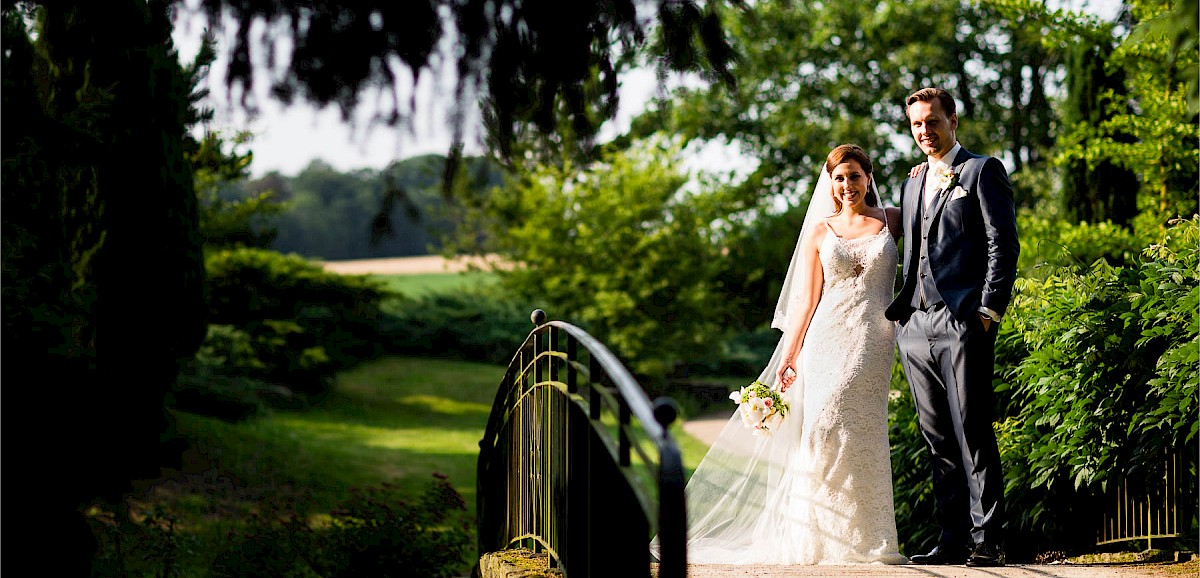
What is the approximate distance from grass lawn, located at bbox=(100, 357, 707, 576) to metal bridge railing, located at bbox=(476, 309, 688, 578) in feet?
11.1

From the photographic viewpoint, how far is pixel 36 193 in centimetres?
622

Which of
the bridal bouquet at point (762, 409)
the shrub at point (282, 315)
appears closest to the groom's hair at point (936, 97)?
the bridal bouquet at point (762, 409)

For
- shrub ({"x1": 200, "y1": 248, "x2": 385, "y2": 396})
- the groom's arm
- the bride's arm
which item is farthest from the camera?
shrub ({"x1": 200, "y1": 248, "x2": 385, "y2": 396})

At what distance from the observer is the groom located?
13.9 feet

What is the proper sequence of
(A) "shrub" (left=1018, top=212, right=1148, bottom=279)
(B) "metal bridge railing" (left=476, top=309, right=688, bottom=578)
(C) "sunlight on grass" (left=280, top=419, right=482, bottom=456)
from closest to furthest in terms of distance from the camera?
(B) "metal bridge railing" (left=476, top=309, right=688, bottom=578), (A) "shrub" (left=1018, top=212, right=1148, bottom=279), (C) "sunlight on grass" (left=280, top=419, right=482, bottom=456)

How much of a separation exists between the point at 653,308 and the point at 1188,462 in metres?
15.6

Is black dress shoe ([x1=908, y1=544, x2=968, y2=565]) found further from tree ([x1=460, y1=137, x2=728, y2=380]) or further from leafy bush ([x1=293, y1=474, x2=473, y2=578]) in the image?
tree ([x1=460, y1=137, x2=728, y2=380])

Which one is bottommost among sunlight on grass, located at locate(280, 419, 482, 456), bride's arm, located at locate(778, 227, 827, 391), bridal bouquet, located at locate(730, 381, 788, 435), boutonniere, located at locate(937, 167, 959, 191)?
sunlight on grass, located at locate(280, 419, 482, 456)

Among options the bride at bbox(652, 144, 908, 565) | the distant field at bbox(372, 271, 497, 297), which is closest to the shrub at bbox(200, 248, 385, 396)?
the distant field at bbox(372, 271, 497, 297)

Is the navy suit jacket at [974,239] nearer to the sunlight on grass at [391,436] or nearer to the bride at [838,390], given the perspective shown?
the bride at [838,390]

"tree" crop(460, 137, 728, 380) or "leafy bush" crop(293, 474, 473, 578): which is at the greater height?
"tree" crop(460, 137, 728, 380)

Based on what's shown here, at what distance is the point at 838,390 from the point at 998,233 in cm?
101

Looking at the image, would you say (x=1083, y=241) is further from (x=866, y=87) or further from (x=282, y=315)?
(x=866, y=87)

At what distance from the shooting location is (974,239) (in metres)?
4.31
